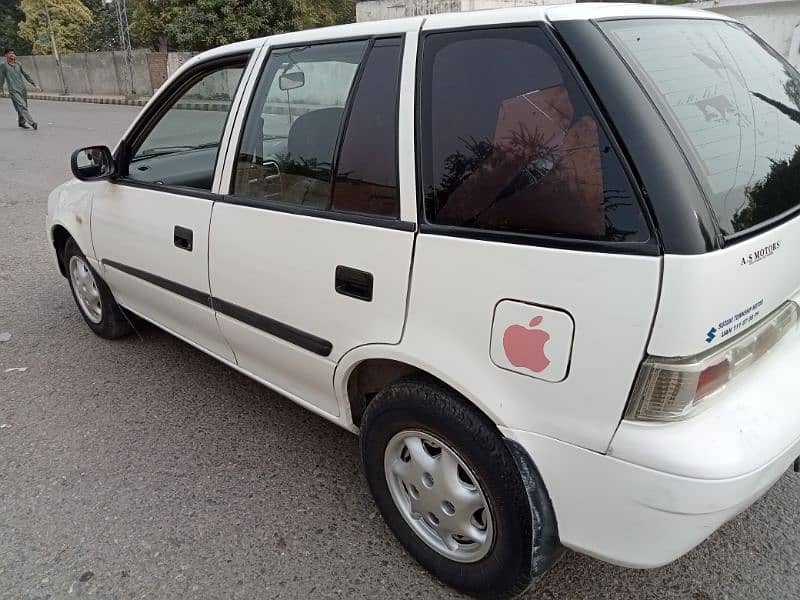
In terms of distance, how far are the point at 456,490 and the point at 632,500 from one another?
1.90ft

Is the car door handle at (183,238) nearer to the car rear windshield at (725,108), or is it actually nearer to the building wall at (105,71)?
the car rear windshield at (725,108)

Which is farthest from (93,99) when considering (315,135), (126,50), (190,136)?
(315,135)

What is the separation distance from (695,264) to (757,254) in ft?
0.99

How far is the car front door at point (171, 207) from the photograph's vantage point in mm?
2746

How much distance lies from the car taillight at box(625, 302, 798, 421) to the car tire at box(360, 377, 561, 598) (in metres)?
0.39

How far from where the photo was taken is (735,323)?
1.56 metres

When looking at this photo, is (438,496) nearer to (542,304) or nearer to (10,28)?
(542,304)

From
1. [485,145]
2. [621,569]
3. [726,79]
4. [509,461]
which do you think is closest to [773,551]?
[621,569]

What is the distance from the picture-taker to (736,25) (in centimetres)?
225

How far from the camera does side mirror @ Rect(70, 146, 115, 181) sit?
10.5ft

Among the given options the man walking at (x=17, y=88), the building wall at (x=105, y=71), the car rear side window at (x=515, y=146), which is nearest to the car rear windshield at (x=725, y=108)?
the car rear side window at (x=515, y=146)

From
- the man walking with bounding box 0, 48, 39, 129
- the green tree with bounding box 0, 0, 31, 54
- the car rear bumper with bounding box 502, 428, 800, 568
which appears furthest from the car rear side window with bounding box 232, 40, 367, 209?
the green tree with bounding box 0, 0, 31, 54

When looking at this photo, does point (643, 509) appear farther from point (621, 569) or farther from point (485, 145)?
point (485, 145)

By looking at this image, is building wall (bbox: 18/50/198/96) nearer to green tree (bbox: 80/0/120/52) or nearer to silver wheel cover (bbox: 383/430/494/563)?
green tree (bbox: 80/0/120/52)
